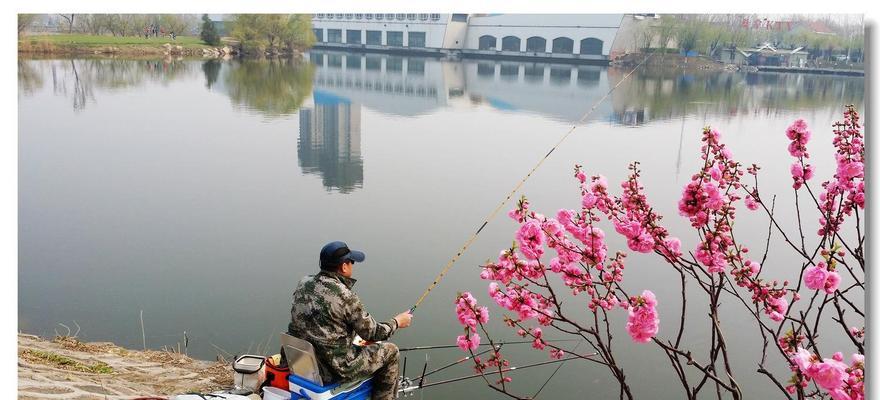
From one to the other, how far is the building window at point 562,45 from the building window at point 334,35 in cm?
362

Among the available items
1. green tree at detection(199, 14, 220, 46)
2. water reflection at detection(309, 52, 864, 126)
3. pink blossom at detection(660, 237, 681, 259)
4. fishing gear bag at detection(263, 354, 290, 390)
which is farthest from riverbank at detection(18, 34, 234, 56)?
pink blossom at detection(660, 237, 681, 259)

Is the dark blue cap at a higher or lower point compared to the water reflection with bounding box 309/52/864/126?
lower

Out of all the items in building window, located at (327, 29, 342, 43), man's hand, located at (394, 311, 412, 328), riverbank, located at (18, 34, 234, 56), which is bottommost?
man's hand, located at (394, 311, 412, 328)

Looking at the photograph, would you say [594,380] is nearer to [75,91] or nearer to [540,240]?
[540,240]

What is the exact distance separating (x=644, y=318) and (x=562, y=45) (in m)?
10.8

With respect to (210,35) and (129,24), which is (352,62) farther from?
(129,24)

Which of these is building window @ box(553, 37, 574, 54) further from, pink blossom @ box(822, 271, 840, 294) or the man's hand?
pink blossom @ box(822, 271, 840, 294)

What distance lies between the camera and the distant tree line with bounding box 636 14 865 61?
3826mm

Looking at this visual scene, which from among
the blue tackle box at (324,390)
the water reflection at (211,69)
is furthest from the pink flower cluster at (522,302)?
the water reflection at (211,69)

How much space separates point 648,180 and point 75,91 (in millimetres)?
12712

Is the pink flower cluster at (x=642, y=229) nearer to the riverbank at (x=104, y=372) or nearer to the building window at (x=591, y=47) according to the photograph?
the riverbank at (x=104, y=372)

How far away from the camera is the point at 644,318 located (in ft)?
8.23

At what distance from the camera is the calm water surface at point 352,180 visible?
16.7 feet

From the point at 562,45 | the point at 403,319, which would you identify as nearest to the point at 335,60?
the point at 562,45
